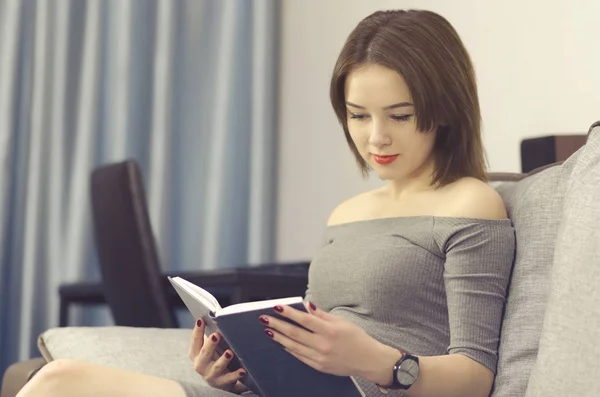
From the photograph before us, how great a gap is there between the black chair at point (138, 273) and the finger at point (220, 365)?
2.43 ft

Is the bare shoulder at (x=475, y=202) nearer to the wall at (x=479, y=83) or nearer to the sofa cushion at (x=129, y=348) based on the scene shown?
the sofa cushion at (x=129, y=348)

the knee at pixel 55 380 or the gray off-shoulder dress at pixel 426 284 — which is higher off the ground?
the gray off-shoulder dress at pixel 426 284

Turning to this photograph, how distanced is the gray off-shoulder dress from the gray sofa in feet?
0.10

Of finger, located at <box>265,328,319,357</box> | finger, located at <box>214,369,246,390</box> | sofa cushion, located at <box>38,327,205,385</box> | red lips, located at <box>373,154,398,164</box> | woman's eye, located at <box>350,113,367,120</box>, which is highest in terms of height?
woman's eye, located at <box>350,113,367,120</box>

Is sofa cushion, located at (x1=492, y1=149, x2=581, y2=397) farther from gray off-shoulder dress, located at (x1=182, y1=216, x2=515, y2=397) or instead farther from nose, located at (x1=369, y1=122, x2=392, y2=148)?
nose, located at (x1=369, y1=122, x2=392, y2=148)

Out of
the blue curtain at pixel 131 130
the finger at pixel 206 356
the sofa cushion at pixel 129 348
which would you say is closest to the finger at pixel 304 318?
the finger at pixel 206 356

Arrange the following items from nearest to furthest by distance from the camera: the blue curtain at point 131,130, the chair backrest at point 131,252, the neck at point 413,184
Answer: the neck at point 413,184 < the chair backrest at point 131,252 < the blue curtain at point 131,130

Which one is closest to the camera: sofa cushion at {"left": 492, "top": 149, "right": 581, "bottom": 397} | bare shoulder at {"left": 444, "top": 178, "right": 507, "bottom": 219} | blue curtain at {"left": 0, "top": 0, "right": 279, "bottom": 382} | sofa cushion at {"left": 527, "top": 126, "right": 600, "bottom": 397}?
sofa cushion at {"left": 527, "top": 126, "right": 600, "bottom": 397}

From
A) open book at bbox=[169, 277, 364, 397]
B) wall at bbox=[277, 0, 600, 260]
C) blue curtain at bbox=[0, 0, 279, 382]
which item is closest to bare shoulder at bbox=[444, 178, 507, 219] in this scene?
open book at bbox=[169, 277, 364, 397]

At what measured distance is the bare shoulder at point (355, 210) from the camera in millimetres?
1523

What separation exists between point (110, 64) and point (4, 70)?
0.36 metres

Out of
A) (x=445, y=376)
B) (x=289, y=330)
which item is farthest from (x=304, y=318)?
(x=445, y=376)

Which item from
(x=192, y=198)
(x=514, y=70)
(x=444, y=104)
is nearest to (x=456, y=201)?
(x=444, y=104)

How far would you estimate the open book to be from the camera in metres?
1.01
